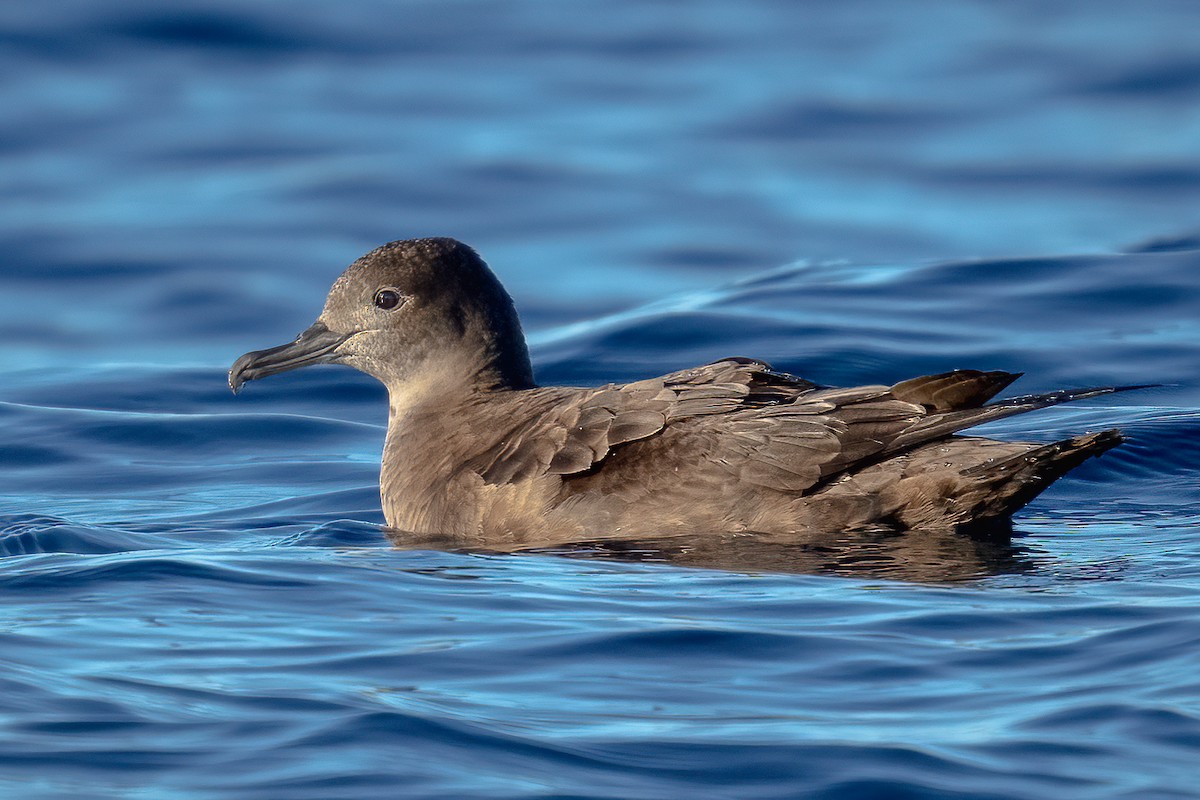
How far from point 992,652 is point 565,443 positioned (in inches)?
96.1

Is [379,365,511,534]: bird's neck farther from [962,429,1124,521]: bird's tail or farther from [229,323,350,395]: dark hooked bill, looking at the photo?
[962,429,1124,521]: bird's tail

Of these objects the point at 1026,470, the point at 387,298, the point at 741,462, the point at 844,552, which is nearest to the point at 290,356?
the point at 387,298

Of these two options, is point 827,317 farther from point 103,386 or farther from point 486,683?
point 486,683

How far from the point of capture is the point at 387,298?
902cm

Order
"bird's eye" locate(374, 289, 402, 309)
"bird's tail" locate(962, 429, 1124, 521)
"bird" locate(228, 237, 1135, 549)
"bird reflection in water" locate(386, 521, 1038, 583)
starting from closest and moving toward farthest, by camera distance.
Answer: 1. "bird reflection in water" locate(386, 521, 1038, 583)
2. "bird's tail" locate(962, 429, 1124, 521)
3. "bird" locate(228, 237, 1135, 549)
4. "bird's eye" locate(374, 289, 402, 309)

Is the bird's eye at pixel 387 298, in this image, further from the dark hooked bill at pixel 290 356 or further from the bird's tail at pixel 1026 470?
the bird's tail at pixel 1026 470

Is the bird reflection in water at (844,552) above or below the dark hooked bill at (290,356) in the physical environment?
below

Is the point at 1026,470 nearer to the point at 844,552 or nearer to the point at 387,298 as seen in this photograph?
the point at 844,552

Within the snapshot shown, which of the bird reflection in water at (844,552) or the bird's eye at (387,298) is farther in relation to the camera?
the bird's eye at (387,298)

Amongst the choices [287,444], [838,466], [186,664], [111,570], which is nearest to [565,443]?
[838,466]

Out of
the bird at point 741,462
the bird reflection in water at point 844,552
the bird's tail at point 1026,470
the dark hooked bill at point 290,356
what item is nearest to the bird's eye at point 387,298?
the dark hooked bill at point 290,356

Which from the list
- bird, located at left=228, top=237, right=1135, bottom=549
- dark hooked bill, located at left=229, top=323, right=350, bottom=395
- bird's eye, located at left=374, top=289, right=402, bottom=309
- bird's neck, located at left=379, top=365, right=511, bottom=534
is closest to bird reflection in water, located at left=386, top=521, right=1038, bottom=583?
bird, located at left=228, top=237, right=1135, bottom=549

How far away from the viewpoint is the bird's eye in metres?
9.01

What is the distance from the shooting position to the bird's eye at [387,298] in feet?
29.6
